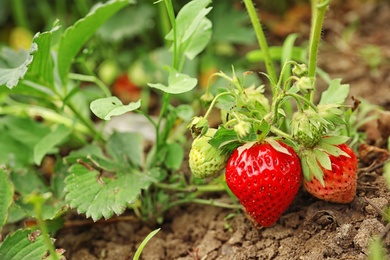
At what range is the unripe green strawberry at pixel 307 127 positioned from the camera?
1280mm

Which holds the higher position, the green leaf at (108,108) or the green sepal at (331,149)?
the green leaf at (108,108)

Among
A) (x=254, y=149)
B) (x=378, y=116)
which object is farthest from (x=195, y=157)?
(x=378, y=116)

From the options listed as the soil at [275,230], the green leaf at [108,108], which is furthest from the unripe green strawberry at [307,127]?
the green leaf at [108,108]

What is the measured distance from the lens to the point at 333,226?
1.40m

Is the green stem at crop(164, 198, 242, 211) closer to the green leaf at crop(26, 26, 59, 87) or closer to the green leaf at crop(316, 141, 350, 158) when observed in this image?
the green leaf at crop(316, 141, 350, 158)

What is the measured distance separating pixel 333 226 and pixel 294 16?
139cm

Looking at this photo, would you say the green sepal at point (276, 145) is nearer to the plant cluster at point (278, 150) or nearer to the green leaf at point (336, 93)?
the plant cluster at point (278, 150)

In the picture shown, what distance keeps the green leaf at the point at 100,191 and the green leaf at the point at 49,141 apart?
147mm

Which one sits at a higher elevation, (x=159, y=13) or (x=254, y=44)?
(x=159, y=13)

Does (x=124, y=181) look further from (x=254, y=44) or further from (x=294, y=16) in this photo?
(x=294, y=16)

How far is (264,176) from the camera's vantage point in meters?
1.32

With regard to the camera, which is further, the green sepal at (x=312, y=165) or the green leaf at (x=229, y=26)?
the green leaf at (x=229, y=26)

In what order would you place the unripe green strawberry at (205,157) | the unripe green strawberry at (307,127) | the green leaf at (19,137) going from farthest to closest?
the green leaf at (19,137) → the unripe green strawberry at (205,157) → the unripe green strawberry at (307,127)

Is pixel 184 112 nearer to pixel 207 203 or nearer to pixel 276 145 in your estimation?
pixel 207 203
